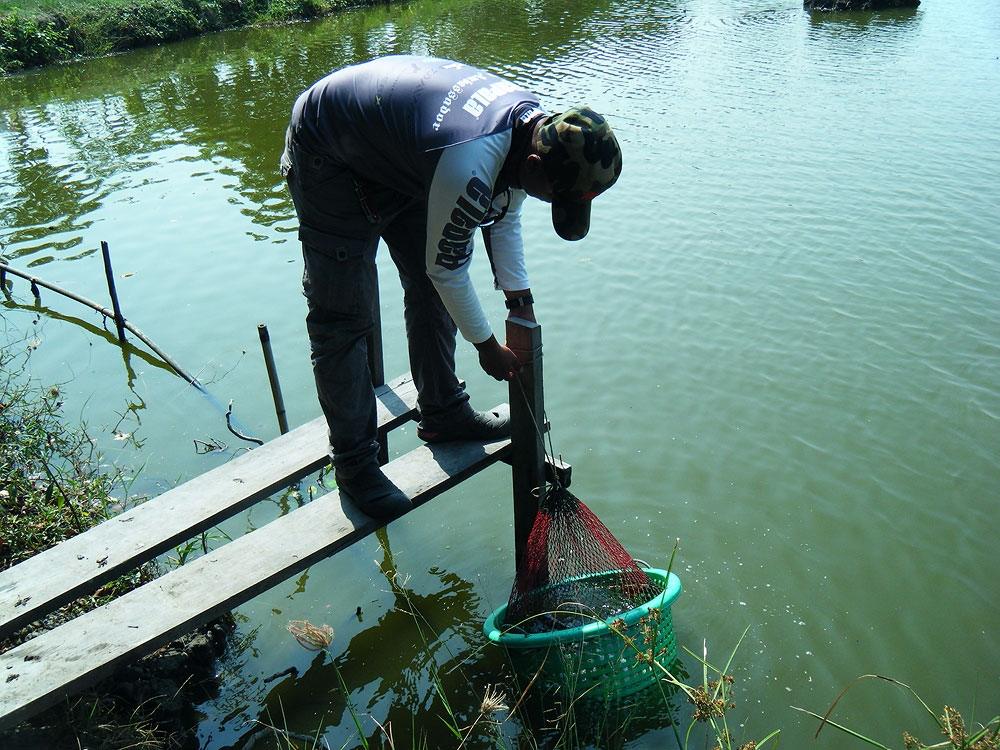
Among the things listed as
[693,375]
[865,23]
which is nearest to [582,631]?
[693,375]

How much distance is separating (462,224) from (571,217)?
375 mm

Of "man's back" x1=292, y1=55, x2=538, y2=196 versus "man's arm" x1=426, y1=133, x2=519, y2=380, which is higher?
"man's back" x1=292, y1=55, x2=538, y2=196

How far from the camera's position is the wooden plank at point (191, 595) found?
2477mm

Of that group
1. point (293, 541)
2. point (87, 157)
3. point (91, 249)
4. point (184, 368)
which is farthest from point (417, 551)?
point (87, 157)

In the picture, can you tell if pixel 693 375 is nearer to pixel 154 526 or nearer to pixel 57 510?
pixel 154 526

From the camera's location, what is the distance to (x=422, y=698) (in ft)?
11.1

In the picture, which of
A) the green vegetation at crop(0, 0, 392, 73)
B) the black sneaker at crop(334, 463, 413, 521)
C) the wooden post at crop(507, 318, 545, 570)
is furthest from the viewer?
the green vegetation at crop(0, 0, 392, 73)

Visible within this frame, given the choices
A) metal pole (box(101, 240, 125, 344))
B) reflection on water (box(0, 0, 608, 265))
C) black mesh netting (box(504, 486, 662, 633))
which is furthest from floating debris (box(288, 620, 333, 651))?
reflection on water (box(0, 0, 608, 265))

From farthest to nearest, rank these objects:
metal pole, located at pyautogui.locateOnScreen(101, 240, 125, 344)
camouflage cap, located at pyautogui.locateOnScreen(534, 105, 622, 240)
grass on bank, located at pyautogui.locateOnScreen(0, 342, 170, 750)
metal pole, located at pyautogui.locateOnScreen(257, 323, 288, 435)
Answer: metal pole, located at pyautogui.locateOnScreen(101, 240, 125, 344) → metal pole, located at pyautogui.locateOnScreen(257, 323, 288, 435) → grass on bank, located at pyautogui.locateOnScreen(0, 342, 170, 750) → camouflage cap, located at pyautogui.locateOnScreen(534, 105, 622, 240)

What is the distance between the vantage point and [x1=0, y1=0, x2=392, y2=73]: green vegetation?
1812cm

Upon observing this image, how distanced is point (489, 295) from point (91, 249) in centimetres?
424

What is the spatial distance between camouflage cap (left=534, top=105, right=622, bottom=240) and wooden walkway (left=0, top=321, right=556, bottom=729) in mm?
519

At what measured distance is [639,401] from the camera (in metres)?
5.27

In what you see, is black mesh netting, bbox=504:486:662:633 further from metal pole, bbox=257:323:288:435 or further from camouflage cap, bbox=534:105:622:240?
metal pole, bbox=257:323:288:435
